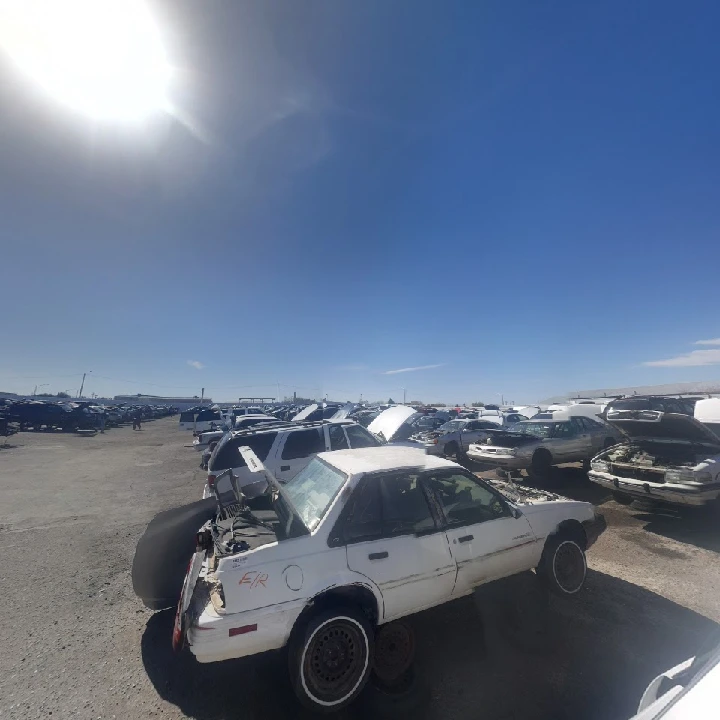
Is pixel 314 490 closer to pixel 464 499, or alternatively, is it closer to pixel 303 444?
pixel 464 499

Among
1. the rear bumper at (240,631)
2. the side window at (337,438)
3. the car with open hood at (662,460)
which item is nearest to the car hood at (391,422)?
the side window at (337,438)

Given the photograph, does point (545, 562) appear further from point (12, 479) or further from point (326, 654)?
point (12, 479)

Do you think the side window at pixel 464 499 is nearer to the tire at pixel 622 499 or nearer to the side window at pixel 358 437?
the side window at pixel 358 437

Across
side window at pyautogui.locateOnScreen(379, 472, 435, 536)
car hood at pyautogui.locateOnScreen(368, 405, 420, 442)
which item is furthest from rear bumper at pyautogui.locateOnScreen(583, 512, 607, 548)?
car hood at pyautogui.locateOnScreen(368, 405, 420, 442)

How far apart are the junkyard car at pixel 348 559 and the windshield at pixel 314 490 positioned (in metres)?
0.02

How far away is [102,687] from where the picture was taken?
293cm

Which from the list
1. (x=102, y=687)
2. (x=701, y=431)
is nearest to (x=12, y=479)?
(x=102, y=687)

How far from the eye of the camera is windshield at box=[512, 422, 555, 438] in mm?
10953

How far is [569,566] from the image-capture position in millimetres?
4191

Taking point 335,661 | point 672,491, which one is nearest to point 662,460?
point 672,491

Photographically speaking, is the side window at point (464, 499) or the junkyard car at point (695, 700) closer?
the junkyard car at point (695, 700)

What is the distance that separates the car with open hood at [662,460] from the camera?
5.96 metres

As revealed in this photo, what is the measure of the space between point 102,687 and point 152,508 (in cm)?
544

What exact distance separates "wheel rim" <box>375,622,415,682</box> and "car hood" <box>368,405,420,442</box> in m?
6.23
